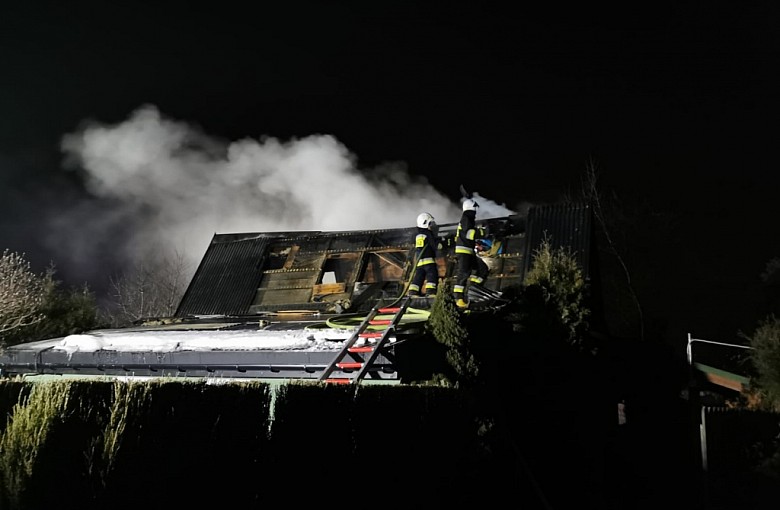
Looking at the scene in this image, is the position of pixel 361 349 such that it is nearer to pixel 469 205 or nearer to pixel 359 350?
pixel 359 350

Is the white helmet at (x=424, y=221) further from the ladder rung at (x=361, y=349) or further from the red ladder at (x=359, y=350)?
Result: the ladder rung at (x=361, y=349)

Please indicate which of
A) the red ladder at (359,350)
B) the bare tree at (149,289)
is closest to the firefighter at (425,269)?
the red ladder at (359,350)

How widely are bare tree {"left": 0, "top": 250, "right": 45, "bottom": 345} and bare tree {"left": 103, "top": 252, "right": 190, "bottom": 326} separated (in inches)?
755

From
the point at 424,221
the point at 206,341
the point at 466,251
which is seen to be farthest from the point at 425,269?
the point at 206,341

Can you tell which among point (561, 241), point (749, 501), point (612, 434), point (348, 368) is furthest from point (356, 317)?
point (749, 501)

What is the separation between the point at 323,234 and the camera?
589 inches

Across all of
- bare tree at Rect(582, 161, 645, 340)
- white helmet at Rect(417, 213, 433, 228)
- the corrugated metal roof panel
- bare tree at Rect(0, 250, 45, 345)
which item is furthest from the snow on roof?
bare tree at Rect(582, 161, 645, 340)

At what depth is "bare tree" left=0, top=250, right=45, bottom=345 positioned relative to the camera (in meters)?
13.2

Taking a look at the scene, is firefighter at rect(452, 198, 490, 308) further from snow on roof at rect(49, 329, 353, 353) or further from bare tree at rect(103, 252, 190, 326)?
bare tree at rect(103, 252, 190, 326)

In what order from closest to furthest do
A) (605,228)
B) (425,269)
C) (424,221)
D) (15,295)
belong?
(425,269) → (424,221) → (15,295) → (605,228)

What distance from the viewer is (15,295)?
13359 mm

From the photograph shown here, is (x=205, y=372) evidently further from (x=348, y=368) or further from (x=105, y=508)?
(x=105, y=508)

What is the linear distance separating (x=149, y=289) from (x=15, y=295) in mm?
23556

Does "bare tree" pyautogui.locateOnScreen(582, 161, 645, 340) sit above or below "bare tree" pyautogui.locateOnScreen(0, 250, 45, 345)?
above
